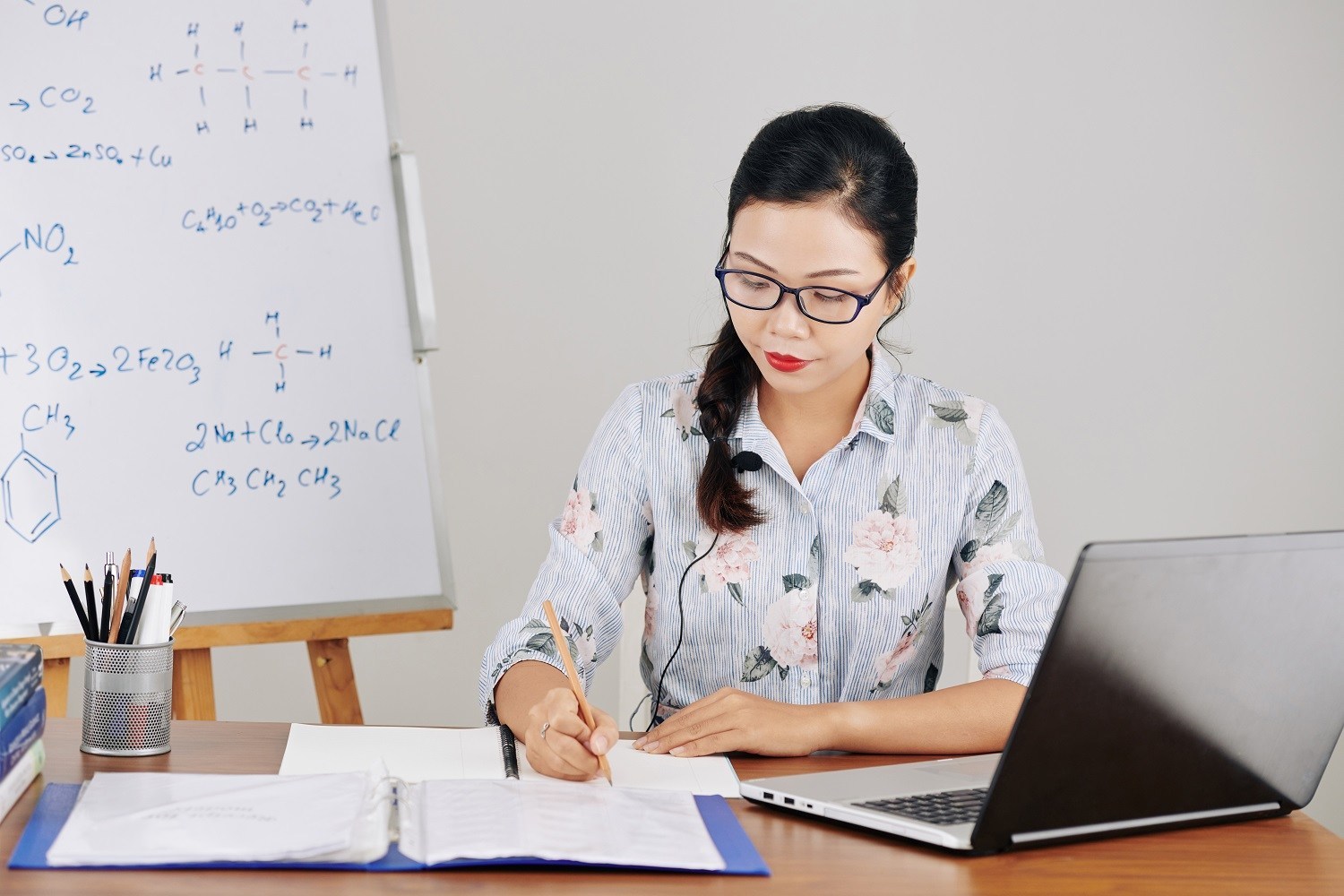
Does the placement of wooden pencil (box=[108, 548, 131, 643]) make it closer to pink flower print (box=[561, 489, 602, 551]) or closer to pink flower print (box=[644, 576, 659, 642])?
pink flower print (box=[561, 489, 602, 551])

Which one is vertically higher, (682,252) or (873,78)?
(873,78)

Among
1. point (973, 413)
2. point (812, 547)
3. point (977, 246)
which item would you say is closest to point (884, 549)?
point (812, 547)

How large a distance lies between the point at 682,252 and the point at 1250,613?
5.60 ft

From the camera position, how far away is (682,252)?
250 cm

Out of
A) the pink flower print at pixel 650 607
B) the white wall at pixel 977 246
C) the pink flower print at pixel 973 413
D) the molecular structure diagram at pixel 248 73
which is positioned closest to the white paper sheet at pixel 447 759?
the pink flower print at pixel 650 607

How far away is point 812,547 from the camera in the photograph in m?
1.47

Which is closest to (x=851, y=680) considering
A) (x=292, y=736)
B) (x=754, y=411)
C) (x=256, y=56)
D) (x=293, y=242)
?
(x=754, y=411)

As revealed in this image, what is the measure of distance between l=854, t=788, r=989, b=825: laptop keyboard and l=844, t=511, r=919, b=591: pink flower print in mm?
442

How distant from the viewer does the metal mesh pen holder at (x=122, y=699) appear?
3.43 ft

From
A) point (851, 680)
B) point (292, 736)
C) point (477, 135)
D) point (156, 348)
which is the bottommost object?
point (851, 680)

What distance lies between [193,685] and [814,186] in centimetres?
106

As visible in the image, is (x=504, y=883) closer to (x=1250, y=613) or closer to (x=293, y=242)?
(x=1250, y=613)

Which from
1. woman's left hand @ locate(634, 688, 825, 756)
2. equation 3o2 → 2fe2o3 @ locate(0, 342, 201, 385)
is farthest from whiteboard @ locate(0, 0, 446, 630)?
woman's left hand @ locate(634, 688, 825, 756)

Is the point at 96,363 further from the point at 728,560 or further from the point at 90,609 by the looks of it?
the point at 728,560
